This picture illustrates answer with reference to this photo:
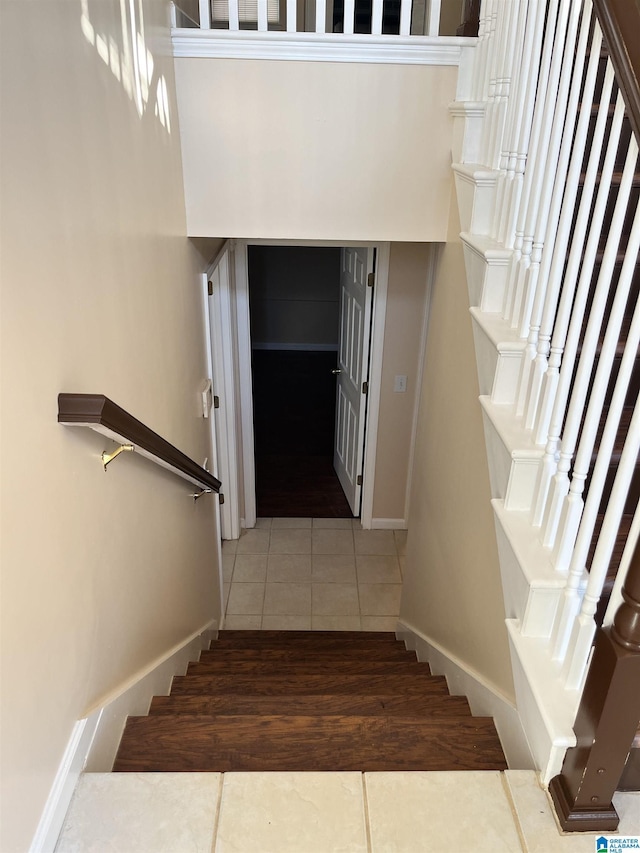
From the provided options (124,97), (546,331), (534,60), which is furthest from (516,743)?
(124,97)

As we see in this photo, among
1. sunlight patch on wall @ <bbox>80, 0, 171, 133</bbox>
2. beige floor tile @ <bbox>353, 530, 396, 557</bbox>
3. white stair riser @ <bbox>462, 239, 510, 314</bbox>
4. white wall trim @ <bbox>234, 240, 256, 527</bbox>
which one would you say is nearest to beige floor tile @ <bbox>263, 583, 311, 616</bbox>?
beige floor tile @ <bbox>353, 530, 396, 557</bbox>

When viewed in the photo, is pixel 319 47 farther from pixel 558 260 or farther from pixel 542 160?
pixel 558 260

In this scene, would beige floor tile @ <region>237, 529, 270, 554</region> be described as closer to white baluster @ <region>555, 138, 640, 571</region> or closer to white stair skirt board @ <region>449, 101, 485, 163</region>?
white stair skirt board @ <region>449, 101, 485, 163</region>

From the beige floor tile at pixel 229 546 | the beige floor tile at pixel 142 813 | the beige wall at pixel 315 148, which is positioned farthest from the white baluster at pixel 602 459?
the beige floor tile at pixel 229 546

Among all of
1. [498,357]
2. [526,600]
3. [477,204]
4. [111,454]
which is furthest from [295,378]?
[526,600]

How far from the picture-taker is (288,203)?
2.75m

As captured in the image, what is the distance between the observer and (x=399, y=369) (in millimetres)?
4219

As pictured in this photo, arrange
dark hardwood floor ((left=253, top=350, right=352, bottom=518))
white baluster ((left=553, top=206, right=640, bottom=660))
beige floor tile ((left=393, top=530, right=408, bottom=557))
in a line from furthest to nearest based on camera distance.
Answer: dark hardwood floor ((left=253, top=350, right=352, bottom=518)) < beige floor tile ((left=393, top=530, right=408, bottom=557)) < white baluster ((left=553, top=206, right=640, bottom=660))

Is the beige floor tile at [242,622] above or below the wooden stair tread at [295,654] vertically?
below

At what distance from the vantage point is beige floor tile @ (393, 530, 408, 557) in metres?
4.52

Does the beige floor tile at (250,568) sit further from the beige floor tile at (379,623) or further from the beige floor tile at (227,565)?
the beige floor tile at (379,623)

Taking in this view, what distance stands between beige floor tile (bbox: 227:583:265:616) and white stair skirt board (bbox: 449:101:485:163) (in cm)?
281

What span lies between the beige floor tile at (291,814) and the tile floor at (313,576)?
247 cm

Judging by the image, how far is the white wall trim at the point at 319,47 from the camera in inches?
96.4
